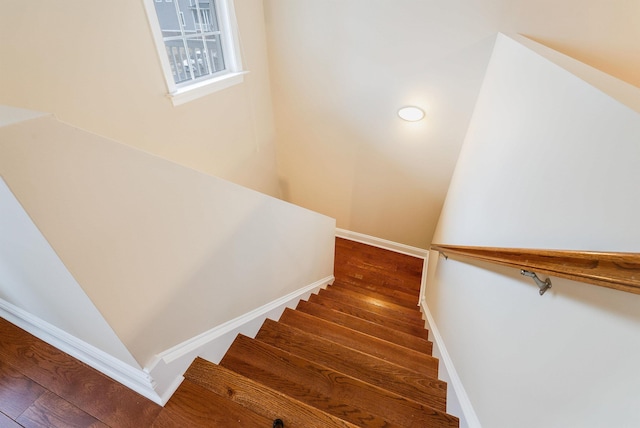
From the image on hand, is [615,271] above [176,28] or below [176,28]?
below

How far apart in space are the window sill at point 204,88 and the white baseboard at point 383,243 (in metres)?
2.40

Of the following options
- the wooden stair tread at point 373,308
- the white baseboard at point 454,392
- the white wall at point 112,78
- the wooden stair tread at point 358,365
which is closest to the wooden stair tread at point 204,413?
the wooden stair tread at point 358,365

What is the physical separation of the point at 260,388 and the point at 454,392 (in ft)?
3.12

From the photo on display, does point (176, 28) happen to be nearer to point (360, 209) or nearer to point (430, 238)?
point (360, 209)

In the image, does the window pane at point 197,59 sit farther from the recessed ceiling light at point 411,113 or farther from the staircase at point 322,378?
the staircase at point 322,378

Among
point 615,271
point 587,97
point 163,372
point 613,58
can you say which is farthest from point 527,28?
point 163,372

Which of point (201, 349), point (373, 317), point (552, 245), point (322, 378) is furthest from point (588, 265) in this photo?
point (373, 317)

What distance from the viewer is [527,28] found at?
186cm

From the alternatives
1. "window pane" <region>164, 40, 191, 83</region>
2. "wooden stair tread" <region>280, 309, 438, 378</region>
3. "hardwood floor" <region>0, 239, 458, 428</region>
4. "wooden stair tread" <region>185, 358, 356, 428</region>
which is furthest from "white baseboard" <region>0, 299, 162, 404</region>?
"window pane" <region>164, 40, 191, 83</region>

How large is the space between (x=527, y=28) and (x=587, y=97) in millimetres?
1495

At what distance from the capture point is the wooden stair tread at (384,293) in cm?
323

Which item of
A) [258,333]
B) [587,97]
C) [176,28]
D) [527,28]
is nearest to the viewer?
[587,97]

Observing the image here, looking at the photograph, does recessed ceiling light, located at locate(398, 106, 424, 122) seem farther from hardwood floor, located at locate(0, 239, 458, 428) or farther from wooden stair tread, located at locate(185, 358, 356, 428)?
wooden stair tread, located at locate(185, 358, 356, 428)

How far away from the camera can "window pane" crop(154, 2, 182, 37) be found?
1869 millimetres
